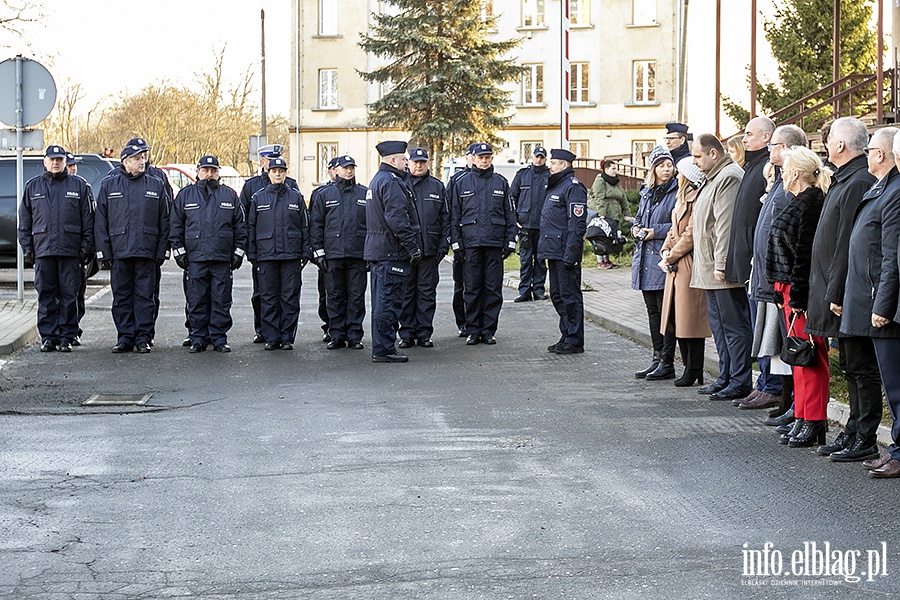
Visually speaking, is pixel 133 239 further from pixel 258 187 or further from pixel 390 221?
pixel 390 221

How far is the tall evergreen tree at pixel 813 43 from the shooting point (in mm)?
41344

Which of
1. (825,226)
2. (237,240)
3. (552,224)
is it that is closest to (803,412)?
(825,226)

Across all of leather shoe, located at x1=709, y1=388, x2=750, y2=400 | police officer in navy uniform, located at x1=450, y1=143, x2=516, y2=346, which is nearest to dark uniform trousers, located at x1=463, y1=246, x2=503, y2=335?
police officer in navy uniform, located at x1=450, y1=143, x2=516, y2=346

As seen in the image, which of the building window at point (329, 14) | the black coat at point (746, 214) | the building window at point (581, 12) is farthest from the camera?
the building window at point (329, 14)

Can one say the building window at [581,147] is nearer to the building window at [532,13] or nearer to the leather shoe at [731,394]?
the building window at [532,13]

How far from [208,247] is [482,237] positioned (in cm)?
290

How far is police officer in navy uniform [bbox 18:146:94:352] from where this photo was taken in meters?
14.5

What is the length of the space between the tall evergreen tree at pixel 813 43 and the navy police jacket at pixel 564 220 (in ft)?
93.7

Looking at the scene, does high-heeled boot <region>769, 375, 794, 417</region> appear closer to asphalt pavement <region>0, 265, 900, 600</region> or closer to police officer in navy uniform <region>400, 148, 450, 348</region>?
asphalt pavement <region>0, 265, 900, 600</region>

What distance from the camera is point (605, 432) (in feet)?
30.5

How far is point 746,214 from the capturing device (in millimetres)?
10336

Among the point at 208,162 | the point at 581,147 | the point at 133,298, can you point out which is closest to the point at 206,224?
the point at 208,162

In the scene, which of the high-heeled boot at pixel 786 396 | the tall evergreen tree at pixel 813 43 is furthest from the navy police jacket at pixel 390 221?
the tall evergreen tree at pixel 813 43

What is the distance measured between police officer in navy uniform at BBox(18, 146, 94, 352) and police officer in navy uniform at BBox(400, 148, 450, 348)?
11.0ft
